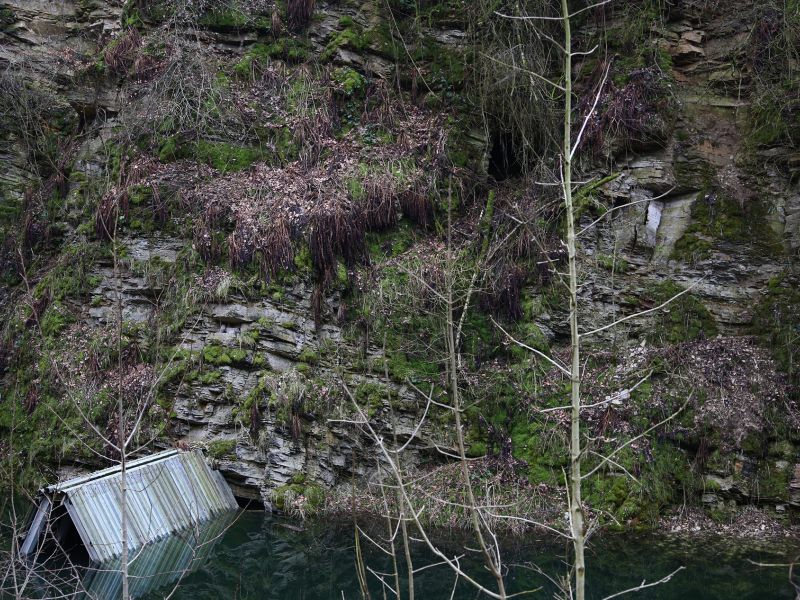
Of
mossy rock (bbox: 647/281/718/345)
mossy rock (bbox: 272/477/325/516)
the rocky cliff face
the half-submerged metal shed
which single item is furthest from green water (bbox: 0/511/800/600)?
mossy rock (bbox: 647/281/718/345)

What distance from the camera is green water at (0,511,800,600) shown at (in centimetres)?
584

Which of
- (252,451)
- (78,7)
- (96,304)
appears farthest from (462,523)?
(78,7)

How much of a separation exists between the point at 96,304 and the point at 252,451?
9.54ft

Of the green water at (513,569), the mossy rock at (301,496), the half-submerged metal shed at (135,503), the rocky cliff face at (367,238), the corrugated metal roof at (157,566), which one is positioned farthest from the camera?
the rocky cliff face at (367,238)

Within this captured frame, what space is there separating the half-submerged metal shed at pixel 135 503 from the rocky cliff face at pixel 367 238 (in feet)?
1.36

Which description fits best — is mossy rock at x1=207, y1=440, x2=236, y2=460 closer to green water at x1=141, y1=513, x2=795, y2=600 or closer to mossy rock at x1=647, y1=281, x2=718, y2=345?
green water at x1=141, y1=513, x2=795, y2=600

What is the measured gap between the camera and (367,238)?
904cm

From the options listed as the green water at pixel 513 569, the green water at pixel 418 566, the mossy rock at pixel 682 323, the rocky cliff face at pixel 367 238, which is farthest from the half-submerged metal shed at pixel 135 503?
the mossy rock at pixel 682 323

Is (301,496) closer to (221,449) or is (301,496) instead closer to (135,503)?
(221,449)

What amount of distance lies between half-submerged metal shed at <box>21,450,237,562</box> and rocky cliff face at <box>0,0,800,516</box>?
0.42 meters

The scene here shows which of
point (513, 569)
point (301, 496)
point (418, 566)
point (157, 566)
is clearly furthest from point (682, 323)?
point (157, 566)

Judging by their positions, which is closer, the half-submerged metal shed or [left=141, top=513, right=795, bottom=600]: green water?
[left=141, top=513, right=795, bottom=600]: green water

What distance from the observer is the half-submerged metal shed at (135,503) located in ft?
21.0

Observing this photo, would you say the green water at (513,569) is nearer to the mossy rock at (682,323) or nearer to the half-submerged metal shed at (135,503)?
the half-submerged metal shed at (135,503)
